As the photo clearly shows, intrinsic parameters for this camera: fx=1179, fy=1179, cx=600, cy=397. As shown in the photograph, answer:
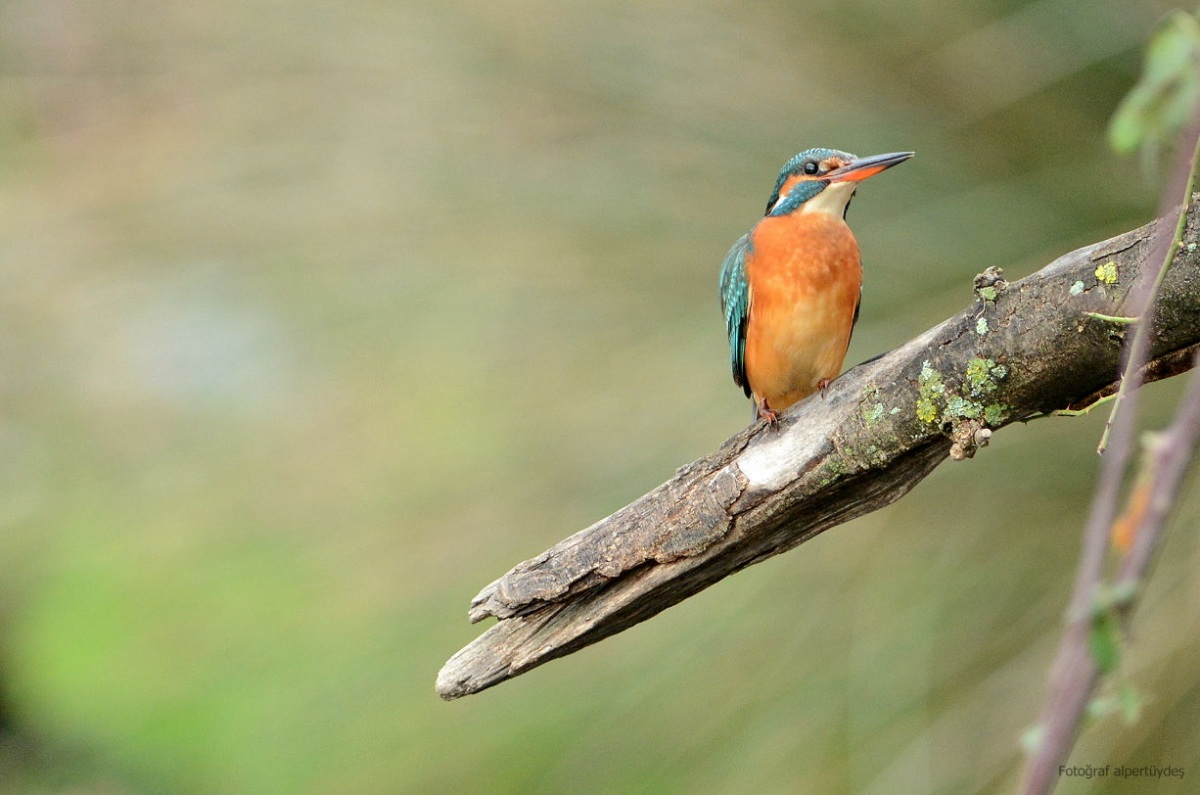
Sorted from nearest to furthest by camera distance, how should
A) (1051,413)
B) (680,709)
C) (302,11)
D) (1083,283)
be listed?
(1083,283), (1051,413), (680,709), (302,11)

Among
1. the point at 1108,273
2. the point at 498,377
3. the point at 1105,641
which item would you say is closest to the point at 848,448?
the point at 1108,273

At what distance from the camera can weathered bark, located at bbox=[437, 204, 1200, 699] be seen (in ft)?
4.54

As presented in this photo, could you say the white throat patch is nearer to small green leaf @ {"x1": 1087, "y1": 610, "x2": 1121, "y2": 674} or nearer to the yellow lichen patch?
the yellow lichen patch

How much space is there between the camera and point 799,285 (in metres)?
2.36

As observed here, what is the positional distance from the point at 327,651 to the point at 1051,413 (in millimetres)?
2005

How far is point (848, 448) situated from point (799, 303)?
2.49 ft

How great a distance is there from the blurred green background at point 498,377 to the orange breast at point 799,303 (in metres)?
0.37

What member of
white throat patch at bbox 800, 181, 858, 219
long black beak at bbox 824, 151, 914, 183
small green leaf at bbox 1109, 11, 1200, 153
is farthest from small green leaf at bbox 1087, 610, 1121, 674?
white throat patch at bbox 800, 181, 858, 219

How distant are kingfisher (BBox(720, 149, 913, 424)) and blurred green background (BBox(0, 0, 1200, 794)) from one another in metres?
0.34

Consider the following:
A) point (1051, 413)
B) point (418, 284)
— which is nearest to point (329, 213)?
point (418, 284)

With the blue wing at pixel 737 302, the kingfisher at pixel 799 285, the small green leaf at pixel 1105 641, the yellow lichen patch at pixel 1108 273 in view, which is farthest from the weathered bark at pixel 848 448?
the small green leaf at pixel 1105 641

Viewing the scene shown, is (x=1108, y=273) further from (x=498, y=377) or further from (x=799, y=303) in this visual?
(x=498, y=377)

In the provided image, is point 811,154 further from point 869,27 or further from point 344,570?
point 344,570

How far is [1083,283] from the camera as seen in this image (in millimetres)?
1381
